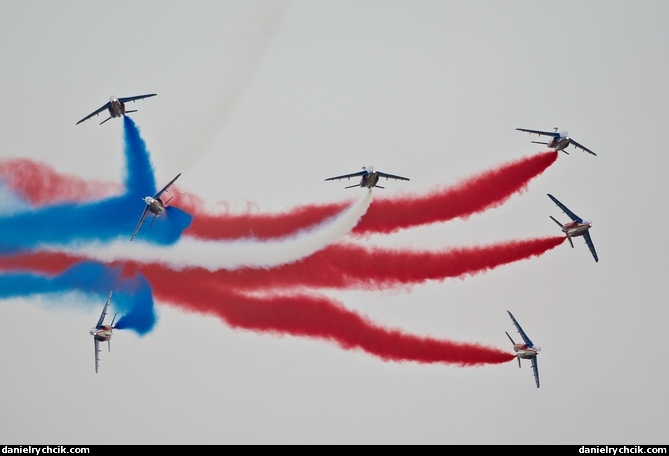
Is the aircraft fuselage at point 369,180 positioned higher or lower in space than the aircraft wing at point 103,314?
higher

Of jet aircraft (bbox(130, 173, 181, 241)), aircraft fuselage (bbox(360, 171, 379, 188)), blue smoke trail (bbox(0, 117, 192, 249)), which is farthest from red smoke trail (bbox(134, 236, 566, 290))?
aircraft fuselage (bbox(360, 171, 379, 188))

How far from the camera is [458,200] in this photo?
162ft

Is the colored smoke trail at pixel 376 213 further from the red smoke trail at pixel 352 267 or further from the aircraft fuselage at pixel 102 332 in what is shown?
the aircraft fuselage at pixel 102 332

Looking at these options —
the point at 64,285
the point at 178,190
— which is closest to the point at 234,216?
the point at 178,190

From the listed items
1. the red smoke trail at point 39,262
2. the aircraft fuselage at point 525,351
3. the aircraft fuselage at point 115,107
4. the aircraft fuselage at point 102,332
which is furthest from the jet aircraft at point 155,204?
the aircraft fuselage at point 525,351

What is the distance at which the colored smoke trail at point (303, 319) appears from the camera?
47.6 m

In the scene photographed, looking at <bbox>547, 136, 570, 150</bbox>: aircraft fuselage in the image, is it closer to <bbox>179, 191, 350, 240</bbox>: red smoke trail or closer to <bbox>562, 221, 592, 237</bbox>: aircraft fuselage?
<bbox>562, 221, 592, 237</bbox>: aircraft fuselage

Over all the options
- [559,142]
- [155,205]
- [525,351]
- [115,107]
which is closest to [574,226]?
[559,142]

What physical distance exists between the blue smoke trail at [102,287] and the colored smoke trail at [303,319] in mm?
1040

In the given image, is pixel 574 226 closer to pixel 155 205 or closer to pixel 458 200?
pixel 458 200

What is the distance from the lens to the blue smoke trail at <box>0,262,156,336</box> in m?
47.6

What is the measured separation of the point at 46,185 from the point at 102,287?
6.53m

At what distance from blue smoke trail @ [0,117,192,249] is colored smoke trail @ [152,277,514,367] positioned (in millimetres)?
3170
